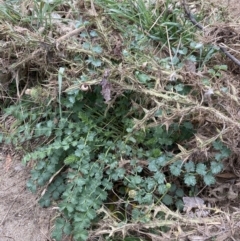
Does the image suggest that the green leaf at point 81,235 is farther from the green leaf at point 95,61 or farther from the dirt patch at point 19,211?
the green leaf at point 95,61

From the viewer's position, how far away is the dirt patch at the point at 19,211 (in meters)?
2.00

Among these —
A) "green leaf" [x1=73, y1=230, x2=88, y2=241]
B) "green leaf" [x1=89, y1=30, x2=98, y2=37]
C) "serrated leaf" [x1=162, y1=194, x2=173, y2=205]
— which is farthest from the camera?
"green leaf" [x1=89, y1=30, x2=98, y2=37]

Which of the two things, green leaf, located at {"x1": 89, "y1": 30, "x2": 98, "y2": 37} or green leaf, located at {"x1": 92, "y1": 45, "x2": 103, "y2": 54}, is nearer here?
green leaf, located at {"x1": 92, "y1": 45, "x2": 103, "y2": 54}

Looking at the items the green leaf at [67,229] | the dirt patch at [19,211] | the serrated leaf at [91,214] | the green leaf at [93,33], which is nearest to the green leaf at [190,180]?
the serrated leaf at [91,214]

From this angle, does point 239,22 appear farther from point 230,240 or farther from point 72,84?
point 230,240

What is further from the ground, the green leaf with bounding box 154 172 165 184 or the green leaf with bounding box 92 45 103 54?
the green leaf with bounding box 92 45 103 54

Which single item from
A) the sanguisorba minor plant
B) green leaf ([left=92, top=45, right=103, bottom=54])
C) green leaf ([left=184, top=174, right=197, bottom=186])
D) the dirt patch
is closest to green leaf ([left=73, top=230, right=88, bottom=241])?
→ the sanguisorba minor plant

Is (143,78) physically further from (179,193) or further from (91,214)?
(91,214)

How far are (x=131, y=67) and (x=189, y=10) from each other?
19.3 inches

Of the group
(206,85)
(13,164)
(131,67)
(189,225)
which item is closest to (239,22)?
(206,85)

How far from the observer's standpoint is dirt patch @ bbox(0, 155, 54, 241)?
2.00 m

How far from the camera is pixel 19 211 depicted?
81.4 inches

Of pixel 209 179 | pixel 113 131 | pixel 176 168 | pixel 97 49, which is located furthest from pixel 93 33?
pixel 209 179

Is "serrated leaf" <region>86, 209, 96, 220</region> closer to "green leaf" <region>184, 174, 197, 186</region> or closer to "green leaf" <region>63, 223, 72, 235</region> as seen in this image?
"green leaf" <region>63, 223, 72, 235</region>
